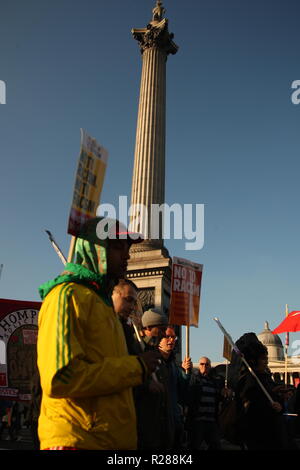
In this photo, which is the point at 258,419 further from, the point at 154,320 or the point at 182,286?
the point at 182,286

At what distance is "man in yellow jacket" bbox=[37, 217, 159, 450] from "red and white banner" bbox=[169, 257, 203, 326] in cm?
725

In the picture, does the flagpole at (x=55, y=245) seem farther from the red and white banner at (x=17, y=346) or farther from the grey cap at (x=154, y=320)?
the red and white banner at (x=17, y=346)

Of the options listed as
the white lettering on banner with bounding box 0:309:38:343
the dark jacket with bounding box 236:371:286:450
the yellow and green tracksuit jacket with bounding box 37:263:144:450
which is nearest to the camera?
the yellow and green tracksuit jacket with bounding box 37:263:144:450

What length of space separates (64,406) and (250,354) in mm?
3993

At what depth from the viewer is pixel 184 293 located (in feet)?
33.1

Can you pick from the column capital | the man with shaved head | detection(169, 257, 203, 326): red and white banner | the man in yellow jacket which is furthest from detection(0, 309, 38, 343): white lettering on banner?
the column capital

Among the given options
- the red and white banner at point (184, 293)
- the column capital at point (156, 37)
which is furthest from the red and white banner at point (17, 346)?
the column capital at point (156, 37)

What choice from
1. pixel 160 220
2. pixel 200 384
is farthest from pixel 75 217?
pixel 160 220

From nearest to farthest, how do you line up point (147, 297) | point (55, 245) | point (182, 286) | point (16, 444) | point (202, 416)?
point (55, 245)
point (202, 416)
point (182, 286)
point (16, 444)
point (147, 297)

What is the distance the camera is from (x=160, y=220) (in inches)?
937

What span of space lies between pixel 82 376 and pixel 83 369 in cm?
4

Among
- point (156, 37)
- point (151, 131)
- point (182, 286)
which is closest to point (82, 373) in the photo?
point (182, 286)

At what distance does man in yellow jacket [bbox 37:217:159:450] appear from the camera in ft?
7.22

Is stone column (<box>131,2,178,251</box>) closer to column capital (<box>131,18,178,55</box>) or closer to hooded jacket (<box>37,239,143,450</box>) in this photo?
column capital (<box>131,18,178,55</box>)
